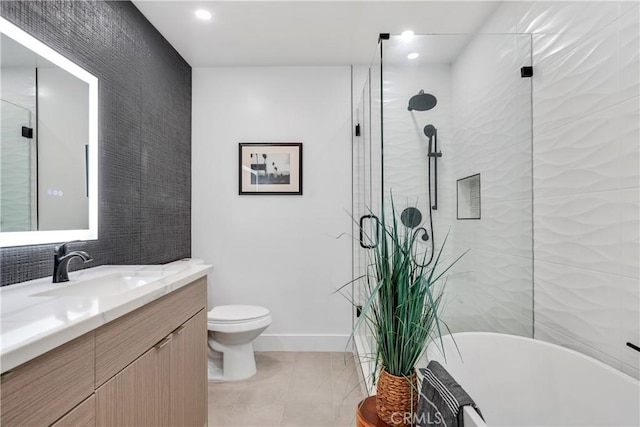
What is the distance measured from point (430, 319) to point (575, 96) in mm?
1172

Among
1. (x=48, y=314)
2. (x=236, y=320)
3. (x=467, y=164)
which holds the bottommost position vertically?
(x=236, y=320)

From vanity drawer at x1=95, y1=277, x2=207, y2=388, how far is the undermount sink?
0.12 meters

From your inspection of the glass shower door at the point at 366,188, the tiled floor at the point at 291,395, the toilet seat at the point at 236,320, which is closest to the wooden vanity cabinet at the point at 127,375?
the tiled floor at the point at 291,395

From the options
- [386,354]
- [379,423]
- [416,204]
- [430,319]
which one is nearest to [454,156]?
[416,204]

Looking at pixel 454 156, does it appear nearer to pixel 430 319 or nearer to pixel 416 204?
pixel 416 204

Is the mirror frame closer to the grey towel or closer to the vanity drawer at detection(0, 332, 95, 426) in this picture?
the vanity drawer at detection(0, 332, 95, 426)

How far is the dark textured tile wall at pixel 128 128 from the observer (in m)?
1.45

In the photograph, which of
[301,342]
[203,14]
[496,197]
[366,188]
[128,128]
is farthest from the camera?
[301,342]

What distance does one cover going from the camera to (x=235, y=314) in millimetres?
2441

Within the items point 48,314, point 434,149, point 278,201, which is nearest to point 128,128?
point 278,201

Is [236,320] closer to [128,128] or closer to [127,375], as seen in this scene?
[127,375]

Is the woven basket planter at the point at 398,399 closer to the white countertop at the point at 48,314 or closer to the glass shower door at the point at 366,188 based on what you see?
the glass shower door at the point at 366,188

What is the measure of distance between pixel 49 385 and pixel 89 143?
1.39m

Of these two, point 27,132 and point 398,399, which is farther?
point 27,132
